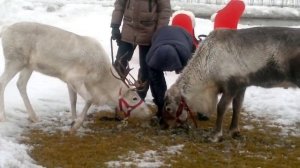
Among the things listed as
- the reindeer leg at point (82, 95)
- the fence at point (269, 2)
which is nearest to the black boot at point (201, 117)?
the reindeer leg at point (82, 95)

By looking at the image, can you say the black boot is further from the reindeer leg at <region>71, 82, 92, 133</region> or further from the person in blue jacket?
the reindeer leg at <region>71, 82, 92, 133</region>

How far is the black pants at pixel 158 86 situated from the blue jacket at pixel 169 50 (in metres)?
0.21

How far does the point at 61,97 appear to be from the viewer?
26.8 ft

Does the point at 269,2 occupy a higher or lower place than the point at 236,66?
lower

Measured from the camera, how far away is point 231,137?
657 cm

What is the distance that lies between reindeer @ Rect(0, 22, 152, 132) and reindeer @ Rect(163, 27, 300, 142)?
2.31ft

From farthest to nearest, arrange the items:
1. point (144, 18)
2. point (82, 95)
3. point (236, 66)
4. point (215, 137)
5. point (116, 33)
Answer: point (116, 33) < point (144, 18) < point (82, 95) < point (215, 137) < point (236, 66)

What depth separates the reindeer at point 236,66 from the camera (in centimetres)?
621

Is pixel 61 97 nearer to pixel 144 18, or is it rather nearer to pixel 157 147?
pixel 144 18

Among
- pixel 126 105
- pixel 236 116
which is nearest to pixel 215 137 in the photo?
pixel 236 116

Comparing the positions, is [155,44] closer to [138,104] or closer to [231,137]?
[138,104]

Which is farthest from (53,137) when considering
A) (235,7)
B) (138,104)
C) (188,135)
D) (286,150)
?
(235,7)

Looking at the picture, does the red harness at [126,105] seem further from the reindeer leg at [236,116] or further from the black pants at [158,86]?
the reindeer leg at [236,116]

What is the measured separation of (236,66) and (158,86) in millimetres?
1236
